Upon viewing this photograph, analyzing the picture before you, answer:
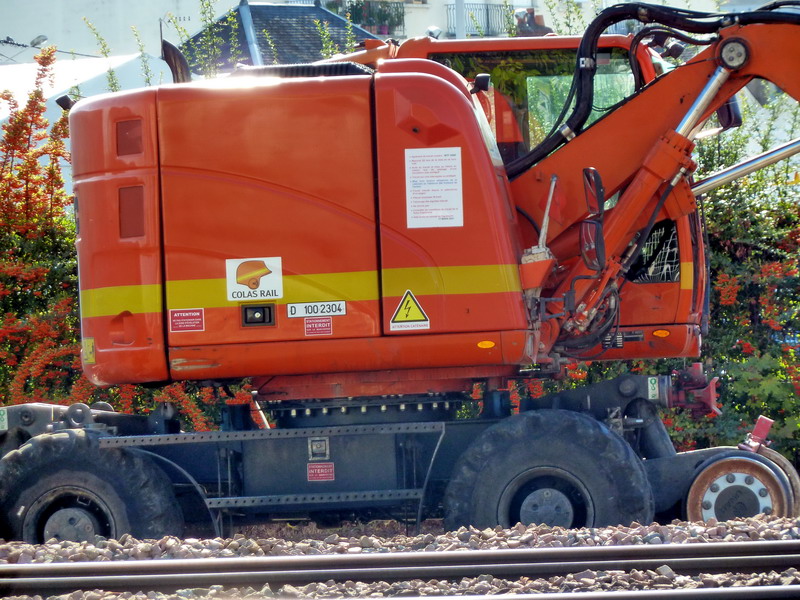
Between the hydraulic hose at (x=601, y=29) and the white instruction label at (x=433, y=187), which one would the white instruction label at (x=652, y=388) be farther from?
the white instruction label at (x=433, y=187)

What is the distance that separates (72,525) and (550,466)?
3.22m

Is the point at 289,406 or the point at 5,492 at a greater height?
the point at 289,406

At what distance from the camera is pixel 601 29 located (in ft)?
24.3

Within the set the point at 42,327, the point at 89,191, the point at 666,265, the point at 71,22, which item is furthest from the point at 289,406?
the point at 71,22

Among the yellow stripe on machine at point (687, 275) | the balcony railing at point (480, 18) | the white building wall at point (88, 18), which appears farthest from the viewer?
the balcony railing at point (480, 18)

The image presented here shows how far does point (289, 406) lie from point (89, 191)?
6.53ft

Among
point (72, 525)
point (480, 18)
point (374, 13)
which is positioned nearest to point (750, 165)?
point (72, 525)

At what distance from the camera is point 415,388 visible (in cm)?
735

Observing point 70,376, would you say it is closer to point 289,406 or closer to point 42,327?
point 42,327

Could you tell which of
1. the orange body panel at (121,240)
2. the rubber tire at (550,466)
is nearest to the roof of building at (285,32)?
the orange body panel at (121,240)

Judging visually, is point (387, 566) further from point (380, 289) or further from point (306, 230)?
point (306, 230)

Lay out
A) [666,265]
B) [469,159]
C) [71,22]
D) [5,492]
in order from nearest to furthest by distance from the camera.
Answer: [469,159], [5,492], [666,265], [71,22]

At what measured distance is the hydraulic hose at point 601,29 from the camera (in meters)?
7.09

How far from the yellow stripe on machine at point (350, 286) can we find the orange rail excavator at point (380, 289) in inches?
0.6
